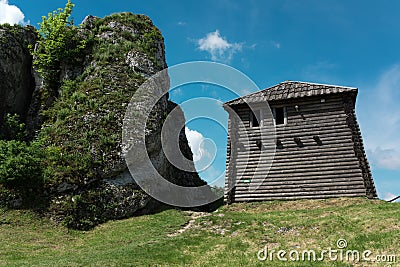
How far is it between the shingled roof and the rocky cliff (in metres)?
6.32

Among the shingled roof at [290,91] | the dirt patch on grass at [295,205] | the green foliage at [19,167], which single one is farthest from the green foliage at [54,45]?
the dirt patch on grass at [295,205]

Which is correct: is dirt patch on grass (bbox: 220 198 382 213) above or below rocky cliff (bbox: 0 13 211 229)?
below

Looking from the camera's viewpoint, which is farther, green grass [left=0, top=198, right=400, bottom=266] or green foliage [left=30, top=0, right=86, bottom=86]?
green foliage [left=30, top=0, right=86, bottom=86]

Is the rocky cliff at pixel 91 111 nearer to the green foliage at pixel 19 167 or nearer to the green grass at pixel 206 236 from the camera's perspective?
the green foliage at pixel 19 167

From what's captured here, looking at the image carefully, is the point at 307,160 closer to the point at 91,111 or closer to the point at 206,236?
the point at 206,236

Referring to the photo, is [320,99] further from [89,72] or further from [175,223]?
[89,72]

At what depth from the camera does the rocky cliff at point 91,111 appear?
18.8m

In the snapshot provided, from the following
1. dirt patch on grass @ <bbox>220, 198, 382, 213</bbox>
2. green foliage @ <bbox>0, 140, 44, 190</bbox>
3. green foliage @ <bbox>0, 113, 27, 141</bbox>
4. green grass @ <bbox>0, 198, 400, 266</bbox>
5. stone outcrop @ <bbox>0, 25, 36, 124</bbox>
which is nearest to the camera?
green grass @ <bbox>0, 198, 400, 266</bbox>

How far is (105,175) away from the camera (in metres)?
19.9

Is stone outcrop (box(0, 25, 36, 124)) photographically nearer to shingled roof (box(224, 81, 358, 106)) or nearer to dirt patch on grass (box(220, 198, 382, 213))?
shingled roof (box(224, 81, 358, 106))

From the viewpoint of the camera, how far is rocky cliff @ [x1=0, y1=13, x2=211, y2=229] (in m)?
18.8

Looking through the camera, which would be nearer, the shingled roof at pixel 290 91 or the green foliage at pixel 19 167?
the green foliage at pixel 19 167

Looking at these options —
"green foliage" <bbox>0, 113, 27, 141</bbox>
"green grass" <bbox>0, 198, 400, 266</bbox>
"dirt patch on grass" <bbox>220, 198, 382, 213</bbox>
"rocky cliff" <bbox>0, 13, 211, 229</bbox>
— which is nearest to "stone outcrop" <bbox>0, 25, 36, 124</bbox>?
"rocky cliff" <bbox>0, 13, 211, 229</bbox>

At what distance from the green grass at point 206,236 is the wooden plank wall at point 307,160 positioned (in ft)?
4.37
